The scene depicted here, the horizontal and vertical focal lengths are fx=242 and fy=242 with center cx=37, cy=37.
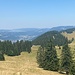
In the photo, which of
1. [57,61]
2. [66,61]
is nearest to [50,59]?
[57,61]

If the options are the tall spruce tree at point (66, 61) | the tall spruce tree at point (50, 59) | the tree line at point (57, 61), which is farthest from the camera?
the tall spruce tree at point (50, 59)

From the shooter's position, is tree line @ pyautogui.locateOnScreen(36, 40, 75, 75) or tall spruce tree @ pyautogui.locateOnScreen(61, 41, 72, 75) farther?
tree line @ pyautogui.locateOnScreen(36, 40, 75, 75)

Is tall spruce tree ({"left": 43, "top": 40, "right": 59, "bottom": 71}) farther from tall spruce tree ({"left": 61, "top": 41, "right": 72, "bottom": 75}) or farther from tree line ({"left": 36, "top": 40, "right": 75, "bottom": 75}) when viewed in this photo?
tall spruce tree ({"left": 61, "top": 41, "right": 72, "bottom": 75})

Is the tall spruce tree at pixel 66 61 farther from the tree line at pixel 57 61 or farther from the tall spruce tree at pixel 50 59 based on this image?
the tall spruce tree at pixel 50 59

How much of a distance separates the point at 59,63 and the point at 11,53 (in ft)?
293

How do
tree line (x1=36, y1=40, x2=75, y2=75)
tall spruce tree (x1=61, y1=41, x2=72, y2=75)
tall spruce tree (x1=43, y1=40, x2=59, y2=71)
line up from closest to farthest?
1. tall spruce tree (x1=61, y1=41, x2=72, y2=75)
2. tree line (x1=36, y1=40, x2=75, y2=75)
3. tall spruce tree (x1=43, y1=40, x2=59, y2=71)

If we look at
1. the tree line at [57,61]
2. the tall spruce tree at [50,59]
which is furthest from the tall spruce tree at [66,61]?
the tall spruce tree at [50,59]

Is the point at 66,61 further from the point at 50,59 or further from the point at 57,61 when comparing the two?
the point at 50,59

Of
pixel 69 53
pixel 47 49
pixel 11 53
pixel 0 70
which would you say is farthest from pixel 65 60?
pixel 11 53

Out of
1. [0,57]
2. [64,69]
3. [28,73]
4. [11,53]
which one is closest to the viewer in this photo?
[28,73]

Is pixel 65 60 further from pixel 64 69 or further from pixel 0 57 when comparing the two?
pixel 0 57

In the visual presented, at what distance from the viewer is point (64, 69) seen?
81.8m

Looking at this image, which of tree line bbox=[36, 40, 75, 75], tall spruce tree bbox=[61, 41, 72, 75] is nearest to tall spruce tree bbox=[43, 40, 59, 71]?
tree line bbox=[36, 40, 75, 75]

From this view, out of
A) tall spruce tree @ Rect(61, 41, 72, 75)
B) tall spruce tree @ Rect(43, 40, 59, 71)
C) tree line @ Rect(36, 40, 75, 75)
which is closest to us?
tall spruce tree @ Rect(61, 41, 72, 75)
